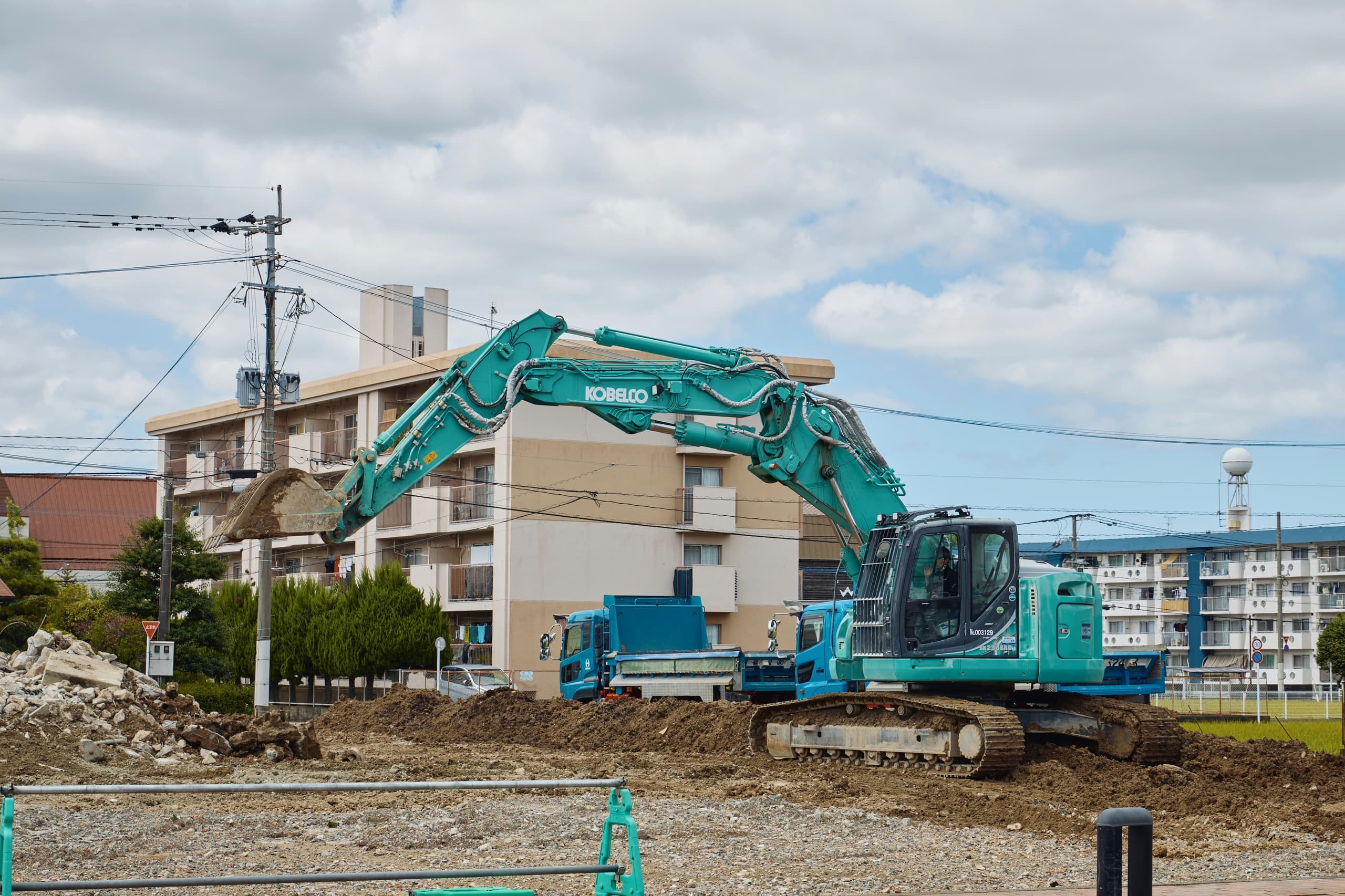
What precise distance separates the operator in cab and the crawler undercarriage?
4.64ft

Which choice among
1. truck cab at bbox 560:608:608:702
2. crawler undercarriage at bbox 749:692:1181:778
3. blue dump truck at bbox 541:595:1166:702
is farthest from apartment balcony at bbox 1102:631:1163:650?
crawler undercarriage at bbox 749:692:1181:778

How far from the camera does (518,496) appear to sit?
4947 cm

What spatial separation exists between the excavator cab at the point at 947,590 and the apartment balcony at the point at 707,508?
1206 inches

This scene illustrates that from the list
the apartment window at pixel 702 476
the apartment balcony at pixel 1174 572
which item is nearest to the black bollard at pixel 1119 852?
the apartment window at pixel 702 476

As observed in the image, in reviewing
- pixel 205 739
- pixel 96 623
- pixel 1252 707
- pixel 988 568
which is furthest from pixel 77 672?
pixel 1252 707

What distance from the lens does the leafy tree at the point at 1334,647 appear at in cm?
7038

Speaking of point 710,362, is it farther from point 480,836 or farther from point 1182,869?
point 1182,869

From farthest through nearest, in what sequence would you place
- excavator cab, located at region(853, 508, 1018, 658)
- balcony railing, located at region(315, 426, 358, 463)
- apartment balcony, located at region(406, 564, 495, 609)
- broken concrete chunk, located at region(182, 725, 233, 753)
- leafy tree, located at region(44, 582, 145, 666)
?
1. balcony railing, located at region(315, 426, 358, 463)
2. apartment balcony, located at region(406, 564, 495, 609)
3. leafy tree, located at region(44, 582, 145, 666)
4. broken concrete chunk, located at region(182, 725, 233, 753)
5. excavator cab, located at region(853, 508, 1018, 658)

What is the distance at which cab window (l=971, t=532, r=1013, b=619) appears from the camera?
20.1 meters

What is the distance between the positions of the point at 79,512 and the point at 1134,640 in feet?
208

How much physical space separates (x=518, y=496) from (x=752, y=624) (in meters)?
9.78

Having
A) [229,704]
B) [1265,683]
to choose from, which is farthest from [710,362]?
[1265,683]

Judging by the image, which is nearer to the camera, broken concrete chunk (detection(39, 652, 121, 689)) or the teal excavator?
the teal excavator

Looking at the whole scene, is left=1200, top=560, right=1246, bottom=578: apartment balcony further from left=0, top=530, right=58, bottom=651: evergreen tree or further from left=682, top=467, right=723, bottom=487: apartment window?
left=0, top=530, right=58, bottom=651: evergreen tree
